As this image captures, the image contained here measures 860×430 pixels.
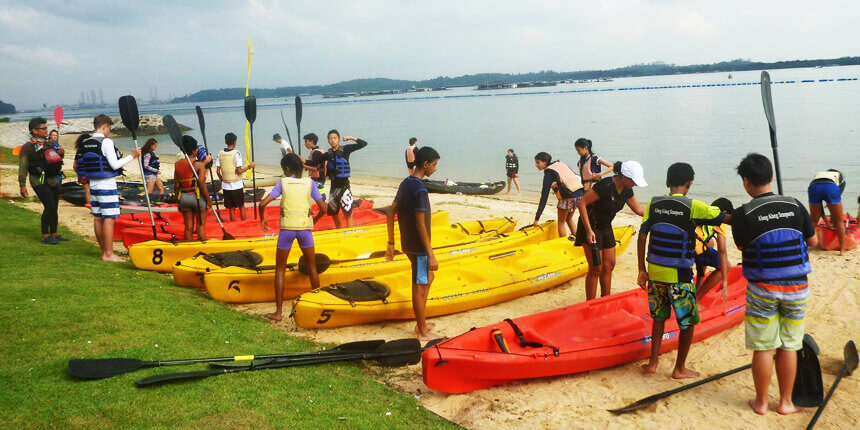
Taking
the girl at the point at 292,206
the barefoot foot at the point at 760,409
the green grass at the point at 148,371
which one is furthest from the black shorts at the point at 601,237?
the girl at the point at 292,206

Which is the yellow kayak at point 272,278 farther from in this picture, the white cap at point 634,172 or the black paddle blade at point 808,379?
the black paddle blade at point 808,379

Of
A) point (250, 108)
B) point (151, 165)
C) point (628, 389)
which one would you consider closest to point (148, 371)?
point (628, 389)

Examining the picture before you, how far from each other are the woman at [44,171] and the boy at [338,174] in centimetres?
401

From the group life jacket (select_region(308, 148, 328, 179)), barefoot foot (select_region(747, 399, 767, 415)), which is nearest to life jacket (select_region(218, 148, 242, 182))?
life jacket (select_region(308, 148, 328, 179))

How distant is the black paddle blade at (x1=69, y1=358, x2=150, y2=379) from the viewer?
3.92 meters

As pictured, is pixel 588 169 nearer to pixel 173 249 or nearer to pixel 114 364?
pixel 173 249

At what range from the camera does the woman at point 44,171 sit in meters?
8.20

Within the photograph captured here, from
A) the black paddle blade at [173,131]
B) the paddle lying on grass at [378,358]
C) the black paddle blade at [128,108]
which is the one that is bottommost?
the paddle lying on grass at [378,358]

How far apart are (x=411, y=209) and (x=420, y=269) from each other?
661 mm

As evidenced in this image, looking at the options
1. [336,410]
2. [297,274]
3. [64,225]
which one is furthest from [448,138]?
[336,410]

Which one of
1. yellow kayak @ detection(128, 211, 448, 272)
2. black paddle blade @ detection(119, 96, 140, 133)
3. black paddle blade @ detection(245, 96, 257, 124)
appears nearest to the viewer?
yellow kayak @ detection(128, 211, 448, 272)

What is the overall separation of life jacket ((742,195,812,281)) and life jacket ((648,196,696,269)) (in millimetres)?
514

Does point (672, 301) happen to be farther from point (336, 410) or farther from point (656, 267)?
point (336, 410)

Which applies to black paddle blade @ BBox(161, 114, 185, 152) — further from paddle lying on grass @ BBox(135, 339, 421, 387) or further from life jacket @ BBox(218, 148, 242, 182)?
paddle lying on grass @ BBox(135, 339, 421, 387)
